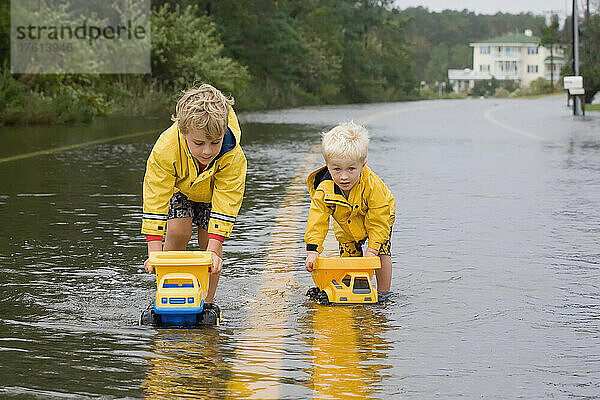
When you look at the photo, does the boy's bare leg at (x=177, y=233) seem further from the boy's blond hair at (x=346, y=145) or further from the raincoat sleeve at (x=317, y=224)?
the boy's blond hair at (x=346, y=145)

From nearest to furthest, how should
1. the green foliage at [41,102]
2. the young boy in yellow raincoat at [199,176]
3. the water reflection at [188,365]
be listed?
the water reflection at [188,365], the young boy in yellow raincoat at [199,176], the green foliage at [41,102]

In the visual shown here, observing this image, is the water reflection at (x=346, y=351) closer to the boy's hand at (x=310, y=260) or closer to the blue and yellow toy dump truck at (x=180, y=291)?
the boy's hand at (x=310, y=260)

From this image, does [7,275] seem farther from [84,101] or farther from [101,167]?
[84,101]

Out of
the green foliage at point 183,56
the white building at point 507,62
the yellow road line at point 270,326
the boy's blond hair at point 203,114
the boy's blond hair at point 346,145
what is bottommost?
the yellow road line at point 270,326

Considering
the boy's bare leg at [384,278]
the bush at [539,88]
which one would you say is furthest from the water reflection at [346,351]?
the bush at [539,88]

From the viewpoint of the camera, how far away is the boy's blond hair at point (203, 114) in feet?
18.5

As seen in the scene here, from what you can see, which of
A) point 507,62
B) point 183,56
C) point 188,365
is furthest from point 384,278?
point 507,62

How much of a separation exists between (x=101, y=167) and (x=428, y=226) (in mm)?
5925

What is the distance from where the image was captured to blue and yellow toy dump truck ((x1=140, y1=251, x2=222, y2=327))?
17.8 feet

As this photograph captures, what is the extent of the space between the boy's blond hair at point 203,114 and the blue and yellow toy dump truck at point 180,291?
1.93ft

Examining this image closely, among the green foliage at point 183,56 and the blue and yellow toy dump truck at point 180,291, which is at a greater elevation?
the green foliage at point 183,56

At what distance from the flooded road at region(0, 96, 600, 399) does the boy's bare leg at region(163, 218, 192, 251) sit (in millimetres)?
277

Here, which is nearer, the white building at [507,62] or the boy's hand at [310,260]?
the boy's hand at [310,260]

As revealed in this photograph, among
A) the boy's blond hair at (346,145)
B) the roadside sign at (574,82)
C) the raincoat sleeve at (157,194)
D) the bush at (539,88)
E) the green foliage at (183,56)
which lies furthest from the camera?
the bush at (539,88)
